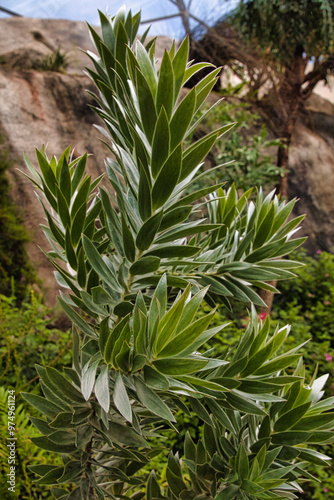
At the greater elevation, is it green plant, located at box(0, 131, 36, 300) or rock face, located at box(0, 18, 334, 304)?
rock face, located at box(0, 18, 334, 304)

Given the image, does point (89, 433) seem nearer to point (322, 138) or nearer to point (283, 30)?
point (283, 30)

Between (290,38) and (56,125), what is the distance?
9.47 feet

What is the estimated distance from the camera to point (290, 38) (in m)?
4.56

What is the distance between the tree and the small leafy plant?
3720mm

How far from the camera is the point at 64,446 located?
0.77m

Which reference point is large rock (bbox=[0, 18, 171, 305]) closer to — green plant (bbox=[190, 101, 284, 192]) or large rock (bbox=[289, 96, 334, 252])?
green plant (bbox=[190, 101, 284, 192])

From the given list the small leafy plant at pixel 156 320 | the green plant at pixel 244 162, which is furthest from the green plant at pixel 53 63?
the small leafy plant at pixel 156 320

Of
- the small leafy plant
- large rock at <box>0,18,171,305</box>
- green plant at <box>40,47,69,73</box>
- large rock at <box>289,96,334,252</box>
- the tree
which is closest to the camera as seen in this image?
the small leafy plant

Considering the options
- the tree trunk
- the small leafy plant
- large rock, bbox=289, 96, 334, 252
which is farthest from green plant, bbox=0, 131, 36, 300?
large rock, bbox=289, 96, 334, 252

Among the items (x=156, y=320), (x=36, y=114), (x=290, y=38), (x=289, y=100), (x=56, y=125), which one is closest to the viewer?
(x=156, y=320)

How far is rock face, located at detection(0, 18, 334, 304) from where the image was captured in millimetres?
3654

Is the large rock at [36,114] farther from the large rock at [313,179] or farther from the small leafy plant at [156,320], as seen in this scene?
the large rock at [313,179]

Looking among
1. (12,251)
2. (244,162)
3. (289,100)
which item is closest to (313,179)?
(289,100)

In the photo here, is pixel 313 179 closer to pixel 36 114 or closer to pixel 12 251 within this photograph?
pixel 36 114
